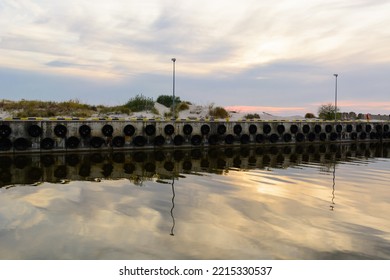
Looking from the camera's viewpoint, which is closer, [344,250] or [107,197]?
[344,250]

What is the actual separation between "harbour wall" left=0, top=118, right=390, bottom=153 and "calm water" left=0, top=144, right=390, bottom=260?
16.9 feet

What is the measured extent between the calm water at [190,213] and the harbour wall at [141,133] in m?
5.15

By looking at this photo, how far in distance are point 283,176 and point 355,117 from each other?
4708 cm

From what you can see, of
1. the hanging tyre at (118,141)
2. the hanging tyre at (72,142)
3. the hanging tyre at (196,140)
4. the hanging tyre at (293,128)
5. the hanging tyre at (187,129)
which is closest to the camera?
the hanging tyre at (72,142)

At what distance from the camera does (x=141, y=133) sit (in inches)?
966

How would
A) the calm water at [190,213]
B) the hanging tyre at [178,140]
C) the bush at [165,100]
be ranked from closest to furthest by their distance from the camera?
1. the calm water at [190,213]
2. the hanging tyre at [178,140]
3. the bush at [165,100]

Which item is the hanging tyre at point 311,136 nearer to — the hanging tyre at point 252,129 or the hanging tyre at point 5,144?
the hanging tyre at point 252,129

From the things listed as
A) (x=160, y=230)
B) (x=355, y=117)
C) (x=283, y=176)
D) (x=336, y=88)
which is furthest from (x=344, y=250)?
(x=355, y=117)

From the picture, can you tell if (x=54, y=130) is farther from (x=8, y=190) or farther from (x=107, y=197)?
(x=107, y=197)

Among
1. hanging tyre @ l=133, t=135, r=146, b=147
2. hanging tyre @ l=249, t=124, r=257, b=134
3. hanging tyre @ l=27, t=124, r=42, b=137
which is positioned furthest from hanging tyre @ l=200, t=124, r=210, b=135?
hanging tyre @ l=27, t=124, r=42, b=137

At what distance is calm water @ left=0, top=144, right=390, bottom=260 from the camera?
669 cm

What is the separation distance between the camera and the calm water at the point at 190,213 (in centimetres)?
669

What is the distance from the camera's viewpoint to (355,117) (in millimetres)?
56531

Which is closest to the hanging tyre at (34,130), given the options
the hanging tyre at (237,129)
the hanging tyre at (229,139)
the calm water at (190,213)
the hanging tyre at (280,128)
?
the calm water at (190,213)
